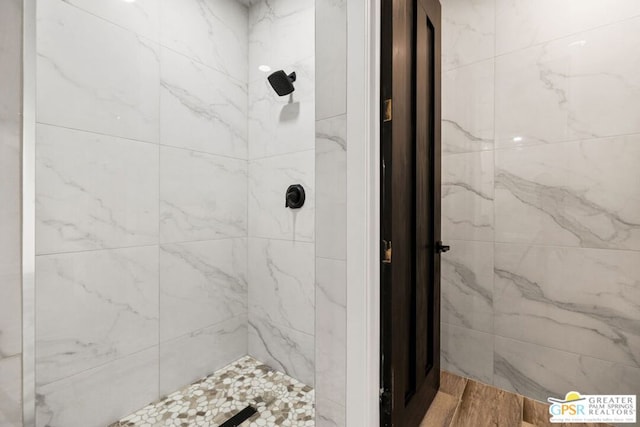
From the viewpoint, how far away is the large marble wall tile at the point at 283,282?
187 cm

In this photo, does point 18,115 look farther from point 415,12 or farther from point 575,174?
point 575,174

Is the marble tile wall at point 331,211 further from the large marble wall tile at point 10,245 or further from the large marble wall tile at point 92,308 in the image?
the large marble wall tile at point 92,308

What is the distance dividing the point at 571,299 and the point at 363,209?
1290 mm

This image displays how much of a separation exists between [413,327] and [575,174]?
1.11 meters

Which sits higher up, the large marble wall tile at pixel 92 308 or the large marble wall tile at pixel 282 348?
the large marble wall tile at pixel 92 308

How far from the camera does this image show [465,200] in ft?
6.16

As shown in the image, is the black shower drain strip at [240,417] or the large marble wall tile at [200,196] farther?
the large marble wall tile at [200,196]

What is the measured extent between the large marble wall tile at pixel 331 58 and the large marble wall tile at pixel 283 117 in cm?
66

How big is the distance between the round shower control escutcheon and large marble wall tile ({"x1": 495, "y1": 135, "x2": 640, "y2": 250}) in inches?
43.2

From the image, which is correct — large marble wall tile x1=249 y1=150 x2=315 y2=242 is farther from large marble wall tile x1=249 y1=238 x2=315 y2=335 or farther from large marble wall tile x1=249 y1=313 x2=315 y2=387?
large marble wall tile x1=249 y1=313 x2=315 y2=387

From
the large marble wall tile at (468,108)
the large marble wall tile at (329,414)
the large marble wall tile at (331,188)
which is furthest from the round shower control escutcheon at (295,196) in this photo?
the large marble wall tile at (329,414)

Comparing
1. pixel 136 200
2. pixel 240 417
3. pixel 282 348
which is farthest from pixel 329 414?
pixel 136 200

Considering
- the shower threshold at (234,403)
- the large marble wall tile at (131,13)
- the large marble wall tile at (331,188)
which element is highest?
the large marble wall tile at (131,13)

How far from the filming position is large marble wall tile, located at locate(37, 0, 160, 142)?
4.25 feet
